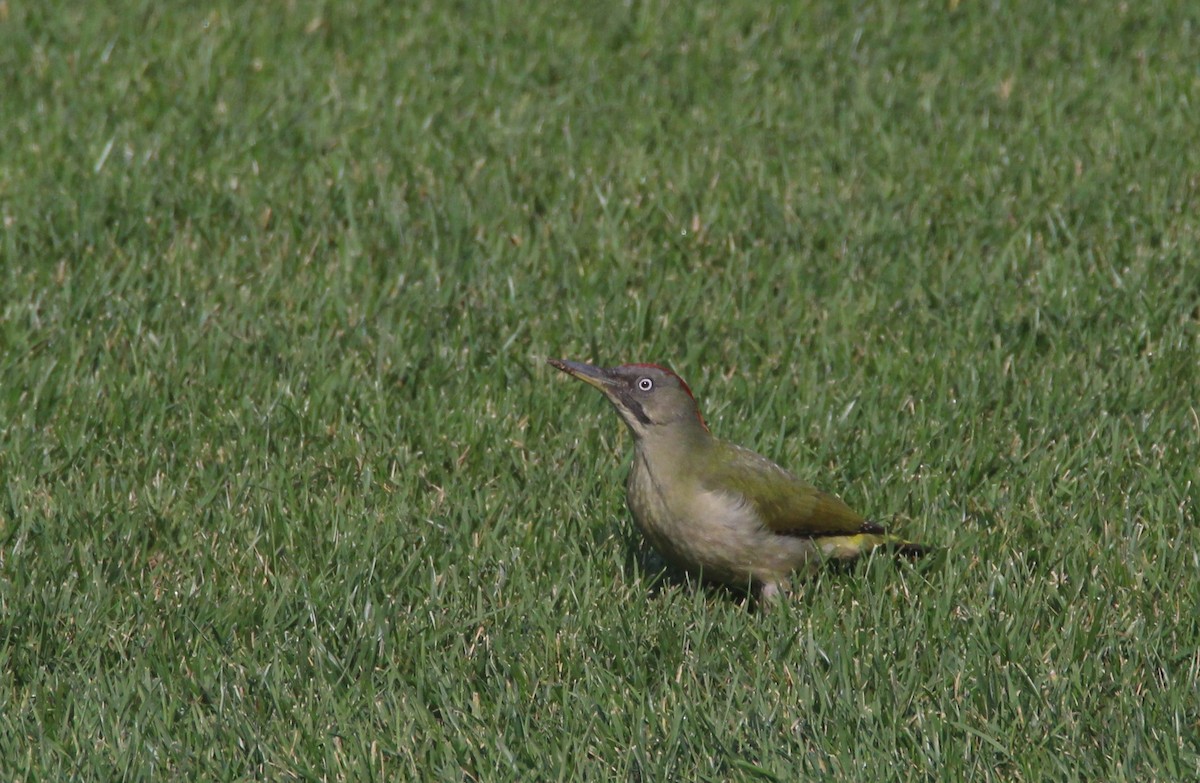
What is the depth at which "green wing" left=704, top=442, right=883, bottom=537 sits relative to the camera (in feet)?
16.8

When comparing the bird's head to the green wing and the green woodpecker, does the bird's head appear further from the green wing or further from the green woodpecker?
the green wing

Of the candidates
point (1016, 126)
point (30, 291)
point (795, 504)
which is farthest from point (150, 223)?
point (1016, 126)

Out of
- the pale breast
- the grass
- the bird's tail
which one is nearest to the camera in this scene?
the grass

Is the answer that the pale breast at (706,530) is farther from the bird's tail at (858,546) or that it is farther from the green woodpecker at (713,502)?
the bird's tail at (858,546)

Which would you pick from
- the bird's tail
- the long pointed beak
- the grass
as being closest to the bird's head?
the long pointed beak

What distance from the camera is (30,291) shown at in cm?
665

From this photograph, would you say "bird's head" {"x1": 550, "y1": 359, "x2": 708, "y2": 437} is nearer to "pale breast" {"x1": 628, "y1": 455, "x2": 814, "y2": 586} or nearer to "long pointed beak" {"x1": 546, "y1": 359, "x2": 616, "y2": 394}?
"long pointed beak" {"x1": 546, "y1": 359, "x2": 616, "y2": 394}

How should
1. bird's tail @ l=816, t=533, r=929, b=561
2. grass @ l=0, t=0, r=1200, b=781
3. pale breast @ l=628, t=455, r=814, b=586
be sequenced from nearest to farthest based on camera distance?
grass @ l=0, t=0, r=1200, b=781
pale breast @ l=628, t=455, r=814, b=586
bird's tail @ l=816, t=533, r=929, b=561

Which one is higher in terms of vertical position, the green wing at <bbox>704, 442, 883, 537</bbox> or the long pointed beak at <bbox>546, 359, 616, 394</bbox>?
the long pointed beak at <bbox>546, 359, 616, 394</bbox>

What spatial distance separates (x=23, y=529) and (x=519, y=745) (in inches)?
75.8

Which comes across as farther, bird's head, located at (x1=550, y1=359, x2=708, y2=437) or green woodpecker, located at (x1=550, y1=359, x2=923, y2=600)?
bird's head, located at (x1=550, y1=359, x2=708, y2=437)

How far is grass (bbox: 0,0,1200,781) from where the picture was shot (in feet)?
14.1

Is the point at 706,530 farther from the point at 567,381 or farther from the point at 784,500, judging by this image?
the point at 567,381

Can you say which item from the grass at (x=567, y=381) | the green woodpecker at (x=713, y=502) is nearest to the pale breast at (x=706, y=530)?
the green woodpecker at (x=713, y=502)
